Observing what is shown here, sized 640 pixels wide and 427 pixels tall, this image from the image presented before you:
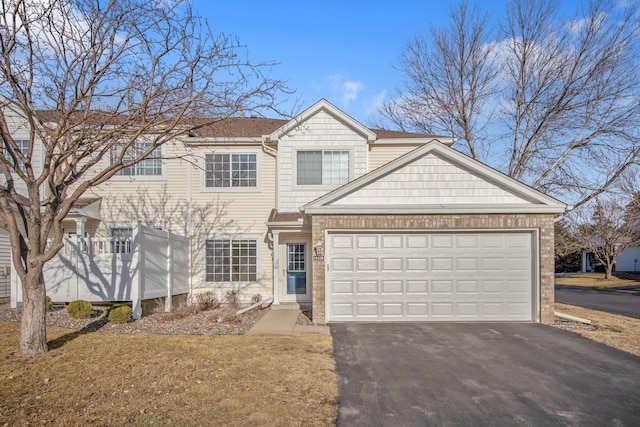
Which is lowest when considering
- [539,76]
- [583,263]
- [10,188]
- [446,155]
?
[583,263]

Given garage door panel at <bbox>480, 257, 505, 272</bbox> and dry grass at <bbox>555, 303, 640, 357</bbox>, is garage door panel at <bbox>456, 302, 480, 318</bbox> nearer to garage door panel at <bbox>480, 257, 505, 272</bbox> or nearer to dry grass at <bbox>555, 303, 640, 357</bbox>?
garage door panel at <bbox>480, 257, 505, 272</bbox>

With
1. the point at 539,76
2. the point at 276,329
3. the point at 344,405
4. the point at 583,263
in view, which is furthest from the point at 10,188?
the point at 583,263

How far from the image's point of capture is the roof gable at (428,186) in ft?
35.1

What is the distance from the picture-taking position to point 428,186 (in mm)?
10859

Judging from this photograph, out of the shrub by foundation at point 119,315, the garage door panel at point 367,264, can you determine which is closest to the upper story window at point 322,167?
the garage door panel at point 367,264

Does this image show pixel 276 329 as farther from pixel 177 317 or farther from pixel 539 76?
pixel 539 76

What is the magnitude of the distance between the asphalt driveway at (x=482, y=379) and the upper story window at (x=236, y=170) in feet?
22.7

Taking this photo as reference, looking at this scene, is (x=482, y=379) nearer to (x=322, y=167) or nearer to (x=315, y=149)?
(x=322, y=167)

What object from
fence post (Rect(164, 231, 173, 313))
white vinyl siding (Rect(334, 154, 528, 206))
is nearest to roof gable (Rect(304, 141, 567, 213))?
white vinyl siding (Rect(334, 154, 528, 206))

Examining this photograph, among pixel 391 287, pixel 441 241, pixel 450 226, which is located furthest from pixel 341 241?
pixel 450 226

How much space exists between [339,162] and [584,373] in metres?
9.29

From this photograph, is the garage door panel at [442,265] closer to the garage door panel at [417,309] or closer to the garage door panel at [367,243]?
the garage door panel at [417,309]

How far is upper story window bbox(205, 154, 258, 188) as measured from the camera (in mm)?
14539

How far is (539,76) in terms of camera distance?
663 inches
